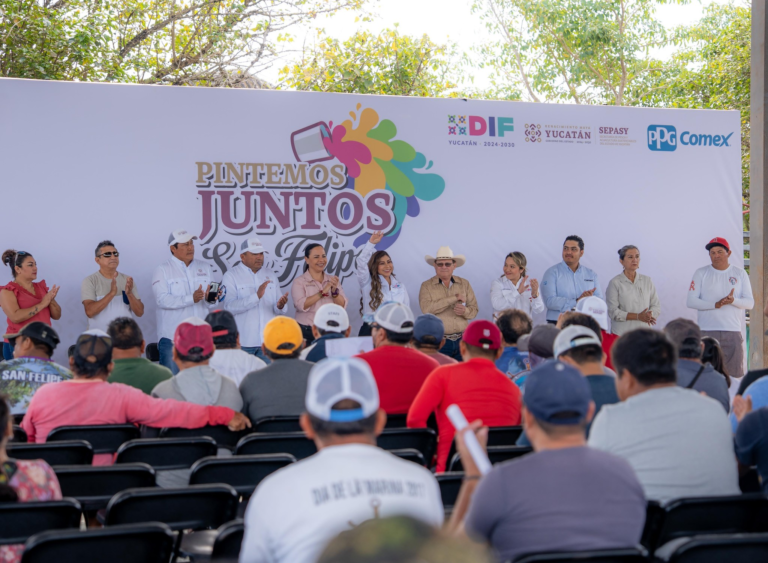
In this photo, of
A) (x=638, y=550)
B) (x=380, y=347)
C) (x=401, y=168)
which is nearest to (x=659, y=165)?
(x=401, y=168)

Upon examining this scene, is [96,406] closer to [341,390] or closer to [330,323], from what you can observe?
[330,323]

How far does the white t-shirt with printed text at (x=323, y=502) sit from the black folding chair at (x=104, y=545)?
41 cm

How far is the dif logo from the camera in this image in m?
7.86

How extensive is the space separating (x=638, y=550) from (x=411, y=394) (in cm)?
227

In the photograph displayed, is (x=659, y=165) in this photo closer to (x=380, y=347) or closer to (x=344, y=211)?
(x=344, y=211)

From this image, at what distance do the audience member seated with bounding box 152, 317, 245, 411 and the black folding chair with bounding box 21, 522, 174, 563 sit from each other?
163 centimetres

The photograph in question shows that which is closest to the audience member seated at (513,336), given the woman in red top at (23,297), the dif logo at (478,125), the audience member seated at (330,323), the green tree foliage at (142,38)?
the audience member seated at (330,323)

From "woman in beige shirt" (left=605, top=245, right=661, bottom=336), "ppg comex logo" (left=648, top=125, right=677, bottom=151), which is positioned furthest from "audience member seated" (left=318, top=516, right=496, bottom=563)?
"ppg comex logo" (left=648, top=125, right=677, bottom=151)

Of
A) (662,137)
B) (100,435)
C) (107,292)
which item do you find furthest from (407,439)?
(662,137)

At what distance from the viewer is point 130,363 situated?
12.7 feet

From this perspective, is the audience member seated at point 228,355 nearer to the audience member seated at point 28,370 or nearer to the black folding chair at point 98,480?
the audience member seated at point 28,370

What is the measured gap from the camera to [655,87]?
1728cm

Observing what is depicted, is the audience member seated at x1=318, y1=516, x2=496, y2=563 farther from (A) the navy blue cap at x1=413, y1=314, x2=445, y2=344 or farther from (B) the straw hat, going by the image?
(B) the straw hat

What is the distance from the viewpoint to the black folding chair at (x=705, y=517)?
208 centimetres
